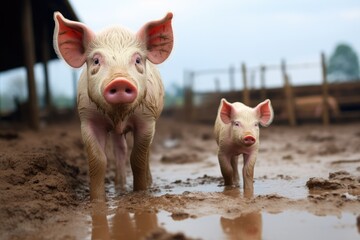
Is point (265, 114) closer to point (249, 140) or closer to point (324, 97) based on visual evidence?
point (249, 140)

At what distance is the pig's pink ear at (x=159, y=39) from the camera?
4191 millimetres

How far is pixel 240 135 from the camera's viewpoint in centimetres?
461

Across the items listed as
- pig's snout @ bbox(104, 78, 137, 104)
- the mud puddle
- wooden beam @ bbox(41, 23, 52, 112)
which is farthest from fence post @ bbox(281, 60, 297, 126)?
pig's snout @ bbox(104, 78, 137, 104)

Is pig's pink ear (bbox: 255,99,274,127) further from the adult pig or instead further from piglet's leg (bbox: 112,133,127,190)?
piglet's leg (bbox: 112,133,127,190)

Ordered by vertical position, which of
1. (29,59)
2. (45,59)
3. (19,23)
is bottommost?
(29,59)

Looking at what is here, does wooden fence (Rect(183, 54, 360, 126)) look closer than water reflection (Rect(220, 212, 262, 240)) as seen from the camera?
No

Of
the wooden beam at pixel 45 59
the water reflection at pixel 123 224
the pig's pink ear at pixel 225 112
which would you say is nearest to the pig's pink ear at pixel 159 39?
the pig's pink ear at pixel 225 112

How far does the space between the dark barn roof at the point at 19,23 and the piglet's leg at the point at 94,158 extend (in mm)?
6689

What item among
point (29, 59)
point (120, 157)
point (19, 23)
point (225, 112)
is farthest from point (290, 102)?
point (225, 112)

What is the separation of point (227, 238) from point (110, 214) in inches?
43.3

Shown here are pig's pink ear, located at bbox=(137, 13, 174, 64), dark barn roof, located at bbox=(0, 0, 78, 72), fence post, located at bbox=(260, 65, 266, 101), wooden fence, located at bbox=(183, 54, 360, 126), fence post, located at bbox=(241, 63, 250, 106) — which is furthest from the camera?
fence post, located at bbox=(260, 65, 266, 101)

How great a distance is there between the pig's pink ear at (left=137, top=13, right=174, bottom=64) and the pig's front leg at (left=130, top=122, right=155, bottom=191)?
65 centimetres

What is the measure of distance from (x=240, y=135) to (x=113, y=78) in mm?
1672

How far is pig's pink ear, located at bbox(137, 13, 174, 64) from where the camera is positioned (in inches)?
165
